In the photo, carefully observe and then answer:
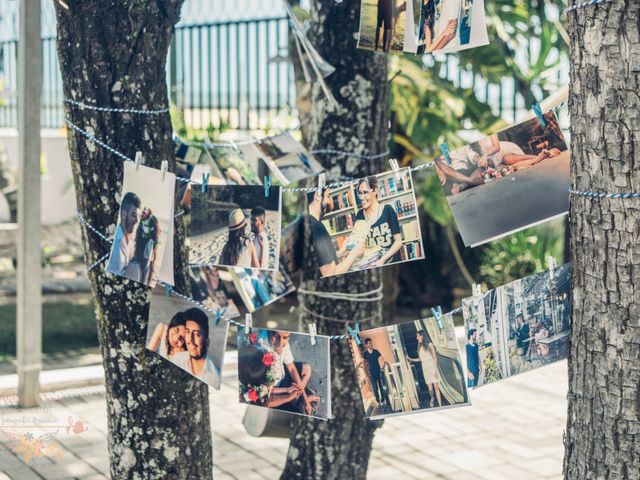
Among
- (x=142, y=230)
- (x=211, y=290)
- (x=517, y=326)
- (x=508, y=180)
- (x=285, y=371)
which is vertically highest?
(x=508, y=180)

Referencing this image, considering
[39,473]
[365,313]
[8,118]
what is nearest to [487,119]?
[365,313]

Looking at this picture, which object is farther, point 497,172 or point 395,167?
point 395,167

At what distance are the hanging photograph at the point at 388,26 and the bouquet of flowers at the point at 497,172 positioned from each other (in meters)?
0.56

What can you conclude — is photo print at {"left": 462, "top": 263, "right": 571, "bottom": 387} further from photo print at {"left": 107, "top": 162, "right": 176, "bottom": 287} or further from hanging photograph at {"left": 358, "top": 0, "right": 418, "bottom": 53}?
photo print at {"left": 107, "top": 162, "right": 176, "bottom": 287}

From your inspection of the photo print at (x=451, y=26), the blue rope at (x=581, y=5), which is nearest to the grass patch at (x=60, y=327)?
the photo print at (x=451, y=26)

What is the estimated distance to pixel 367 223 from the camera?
318cm

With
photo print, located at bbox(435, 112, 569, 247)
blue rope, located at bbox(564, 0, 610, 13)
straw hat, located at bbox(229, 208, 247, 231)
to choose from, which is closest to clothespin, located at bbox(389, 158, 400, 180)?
photo print, located at bbox(435, 112, 569, 247)

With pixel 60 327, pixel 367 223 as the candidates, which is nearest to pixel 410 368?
pixel 367 223

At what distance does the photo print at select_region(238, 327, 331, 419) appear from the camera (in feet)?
10.5

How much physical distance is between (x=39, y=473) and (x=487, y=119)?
453 cm

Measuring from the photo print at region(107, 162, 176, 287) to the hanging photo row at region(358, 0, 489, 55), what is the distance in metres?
0.90

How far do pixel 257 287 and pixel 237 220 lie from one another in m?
0.61

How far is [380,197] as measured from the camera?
3.16 meters

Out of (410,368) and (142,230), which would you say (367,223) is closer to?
(410,368)
